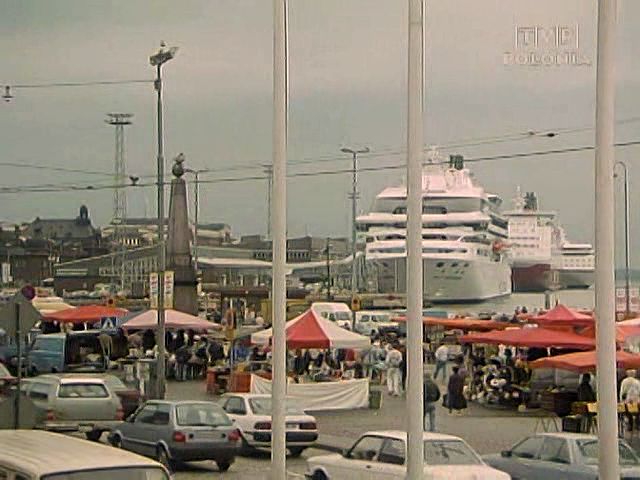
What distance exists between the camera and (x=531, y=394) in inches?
1155

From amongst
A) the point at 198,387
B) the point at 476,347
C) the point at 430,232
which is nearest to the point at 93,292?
the point at 198,387

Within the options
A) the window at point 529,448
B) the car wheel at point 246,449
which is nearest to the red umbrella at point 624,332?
the car wheel at point 246,449

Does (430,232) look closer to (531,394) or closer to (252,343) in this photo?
(252,343)

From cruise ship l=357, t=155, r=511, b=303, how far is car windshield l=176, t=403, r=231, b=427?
29029mm

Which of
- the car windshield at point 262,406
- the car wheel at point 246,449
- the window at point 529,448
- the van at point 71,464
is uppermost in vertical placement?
the van at point 71,464

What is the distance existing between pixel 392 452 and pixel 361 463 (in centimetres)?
41

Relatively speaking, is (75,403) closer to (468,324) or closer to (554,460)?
(554,460)

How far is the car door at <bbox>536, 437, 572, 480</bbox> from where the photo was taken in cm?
1650

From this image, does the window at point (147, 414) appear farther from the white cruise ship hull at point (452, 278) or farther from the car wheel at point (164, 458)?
the white cruise ship hull at point (452, 278)

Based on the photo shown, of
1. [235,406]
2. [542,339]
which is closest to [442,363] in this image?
[542,339]

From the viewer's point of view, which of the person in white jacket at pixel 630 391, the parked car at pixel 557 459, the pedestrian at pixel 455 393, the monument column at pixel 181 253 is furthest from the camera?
the monument column at pixel 181 253

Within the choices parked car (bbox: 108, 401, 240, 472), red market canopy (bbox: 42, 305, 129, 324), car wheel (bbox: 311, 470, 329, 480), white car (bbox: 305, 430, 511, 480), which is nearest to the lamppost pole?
white car (bbox: 305, 430, 511, 480)

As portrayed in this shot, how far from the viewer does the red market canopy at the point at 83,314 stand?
36.2 m

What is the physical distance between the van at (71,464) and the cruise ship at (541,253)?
32.1 metres
